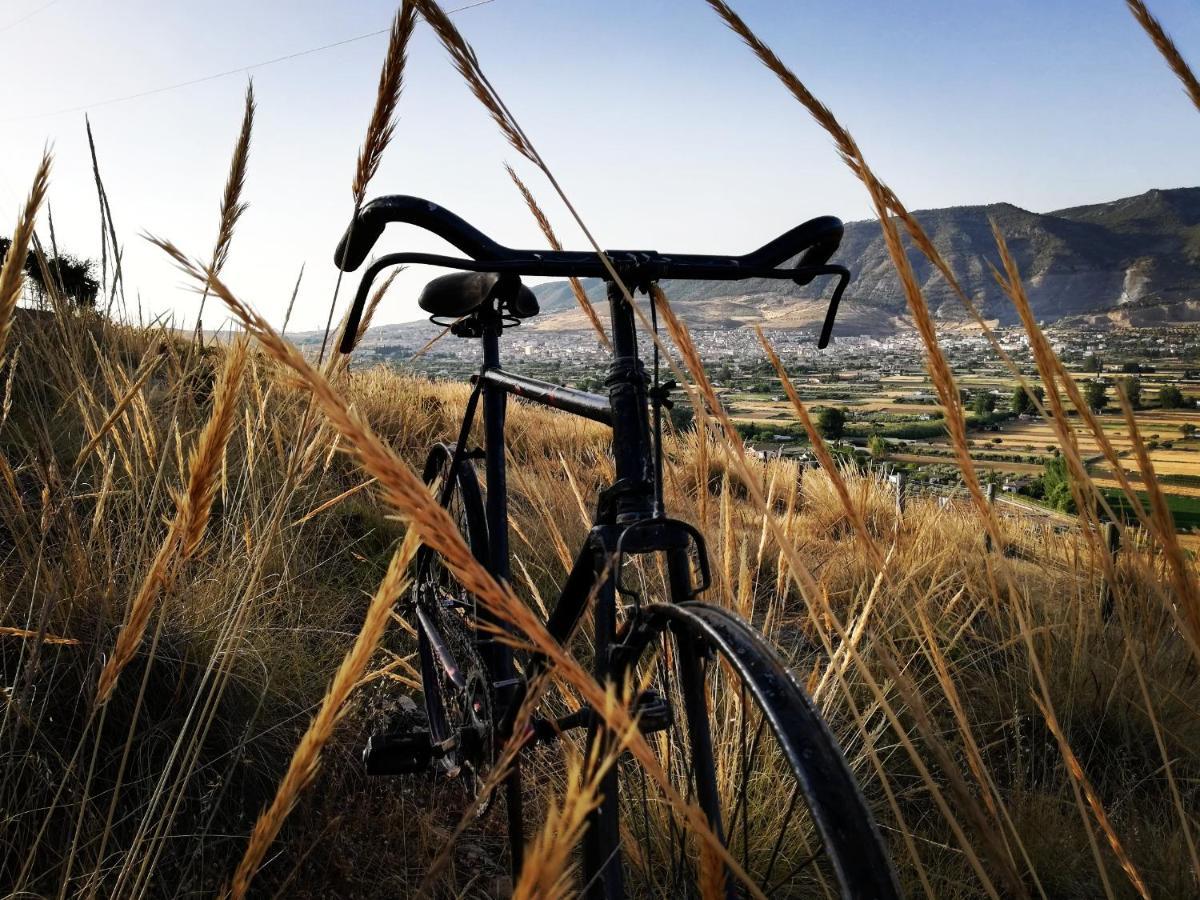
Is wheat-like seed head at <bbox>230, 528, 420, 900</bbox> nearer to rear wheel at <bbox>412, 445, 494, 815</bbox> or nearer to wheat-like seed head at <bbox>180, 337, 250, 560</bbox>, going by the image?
wheat-like seed head at <bbox>180, 337, 250, 560</bbox>

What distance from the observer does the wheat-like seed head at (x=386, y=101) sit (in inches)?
43.3

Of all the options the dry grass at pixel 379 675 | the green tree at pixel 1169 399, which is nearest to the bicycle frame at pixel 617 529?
the dry grass at pixel 379 675

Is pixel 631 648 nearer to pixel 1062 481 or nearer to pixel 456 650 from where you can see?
pixel 1062 481

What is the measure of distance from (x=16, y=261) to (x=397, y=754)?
4.24ft

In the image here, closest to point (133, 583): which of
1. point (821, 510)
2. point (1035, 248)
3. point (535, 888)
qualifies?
point (535, 888)

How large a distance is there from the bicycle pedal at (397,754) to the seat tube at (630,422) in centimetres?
95

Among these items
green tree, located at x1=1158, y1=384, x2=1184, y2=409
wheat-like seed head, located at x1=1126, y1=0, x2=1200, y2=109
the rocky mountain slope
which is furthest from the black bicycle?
the rocky mountain slope

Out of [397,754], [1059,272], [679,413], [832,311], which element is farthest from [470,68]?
[1059,272]

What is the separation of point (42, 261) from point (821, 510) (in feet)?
15.8

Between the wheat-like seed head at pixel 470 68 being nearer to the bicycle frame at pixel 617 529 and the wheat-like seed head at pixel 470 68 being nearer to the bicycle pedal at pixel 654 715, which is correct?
the bicycle frame at pixel 617 529

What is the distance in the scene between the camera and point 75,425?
10.4 ft

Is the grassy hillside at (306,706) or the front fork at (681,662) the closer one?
the front fork at (681,662)

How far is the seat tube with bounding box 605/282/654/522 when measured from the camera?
1068 mm

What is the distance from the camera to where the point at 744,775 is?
3.07ft
